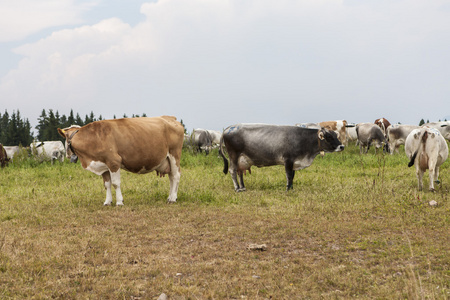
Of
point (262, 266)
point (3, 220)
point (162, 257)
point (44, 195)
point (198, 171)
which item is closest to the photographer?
point (262, 266)

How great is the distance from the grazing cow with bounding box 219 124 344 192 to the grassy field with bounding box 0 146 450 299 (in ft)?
2.19

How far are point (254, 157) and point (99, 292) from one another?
269 inches

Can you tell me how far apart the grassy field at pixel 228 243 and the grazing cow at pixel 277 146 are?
0.67 meters

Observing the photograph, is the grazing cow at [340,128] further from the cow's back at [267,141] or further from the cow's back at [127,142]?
the cow's back at [127,142]

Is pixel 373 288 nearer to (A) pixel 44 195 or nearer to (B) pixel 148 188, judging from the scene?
(B) pixel 148 188

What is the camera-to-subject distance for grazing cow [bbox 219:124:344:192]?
402 inches

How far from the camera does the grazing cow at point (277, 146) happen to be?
10.2 m

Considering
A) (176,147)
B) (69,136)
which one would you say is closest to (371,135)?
(176,147)

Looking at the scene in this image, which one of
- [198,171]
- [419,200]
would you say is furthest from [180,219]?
[198,171]

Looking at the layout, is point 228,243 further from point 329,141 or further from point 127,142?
point 329,141

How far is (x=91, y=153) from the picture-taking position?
26.9 ft

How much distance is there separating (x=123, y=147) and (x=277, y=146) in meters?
3.87

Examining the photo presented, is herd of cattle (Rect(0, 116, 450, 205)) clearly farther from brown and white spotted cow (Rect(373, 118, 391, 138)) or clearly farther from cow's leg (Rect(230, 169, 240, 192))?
brown and white spotted cow (Rect(373, 118, 391, 138))

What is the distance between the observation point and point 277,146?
10.3m
